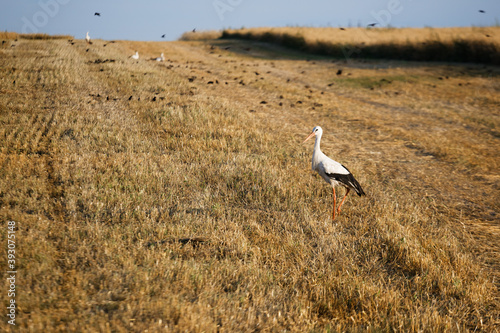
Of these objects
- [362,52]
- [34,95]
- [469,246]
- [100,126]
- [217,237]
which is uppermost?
[362,52]

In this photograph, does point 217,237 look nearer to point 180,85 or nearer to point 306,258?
point 306,258

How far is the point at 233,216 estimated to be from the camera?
5918 millimetres

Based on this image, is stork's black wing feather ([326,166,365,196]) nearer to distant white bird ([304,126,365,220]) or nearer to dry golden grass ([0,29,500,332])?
distant white bird ([304,126,365,220])

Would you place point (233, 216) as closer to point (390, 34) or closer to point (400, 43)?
point (400, 43)

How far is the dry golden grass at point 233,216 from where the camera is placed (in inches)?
150

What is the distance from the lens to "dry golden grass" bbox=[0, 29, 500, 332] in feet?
12.5

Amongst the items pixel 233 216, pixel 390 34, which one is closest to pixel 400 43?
pixel 390 34

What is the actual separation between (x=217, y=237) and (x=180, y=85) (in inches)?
472

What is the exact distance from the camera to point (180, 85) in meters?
15.9

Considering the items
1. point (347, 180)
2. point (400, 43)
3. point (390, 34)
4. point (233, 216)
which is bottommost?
point (233, 216)

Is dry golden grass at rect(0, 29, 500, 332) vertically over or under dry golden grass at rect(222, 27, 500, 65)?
under

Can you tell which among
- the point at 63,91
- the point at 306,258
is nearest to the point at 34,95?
the point at 63,91

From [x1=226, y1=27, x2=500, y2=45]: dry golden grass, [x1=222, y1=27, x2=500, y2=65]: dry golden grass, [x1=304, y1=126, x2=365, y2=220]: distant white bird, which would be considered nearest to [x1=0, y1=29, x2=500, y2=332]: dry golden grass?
Answer: [x1=304, y1=126, x2=365, y2=220]: distant white bird

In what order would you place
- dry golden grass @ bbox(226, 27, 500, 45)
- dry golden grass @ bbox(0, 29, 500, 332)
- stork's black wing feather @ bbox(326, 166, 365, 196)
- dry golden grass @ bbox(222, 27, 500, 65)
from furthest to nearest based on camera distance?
dry golden grass @ bbox(226, 27, 500, 45) < dry golden grass @ bbox(222, 27, 500, 65) < stork's black wing feather @ bbox(326, 166, 365, 196) < dry golden grass @ bbox(0, 29, 500, 332)
